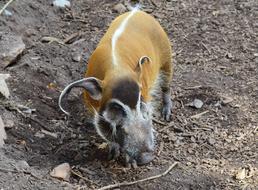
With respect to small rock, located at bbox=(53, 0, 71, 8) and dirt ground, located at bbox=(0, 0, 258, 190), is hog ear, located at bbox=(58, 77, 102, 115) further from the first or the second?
small rock, located at bbox=(53, 0, 71, 8)

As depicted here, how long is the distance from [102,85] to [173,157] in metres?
0.77

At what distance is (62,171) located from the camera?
4180 mm

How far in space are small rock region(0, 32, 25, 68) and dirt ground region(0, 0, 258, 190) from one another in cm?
7

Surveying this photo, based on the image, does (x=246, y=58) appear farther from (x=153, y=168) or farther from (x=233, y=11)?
(x=153, y=168)

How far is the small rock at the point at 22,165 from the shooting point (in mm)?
3969

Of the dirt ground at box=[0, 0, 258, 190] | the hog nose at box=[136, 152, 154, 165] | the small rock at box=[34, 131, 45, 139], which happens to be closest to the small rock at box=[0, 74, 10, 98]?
the dirt ground at box=[0, 0, 258, 190]

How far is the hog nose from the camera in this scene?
4324mm

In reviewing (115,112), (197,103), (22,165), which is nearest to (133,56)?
(115,112)

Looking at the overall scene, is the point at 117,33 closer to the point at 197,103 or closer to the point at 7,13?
the point at 197,103

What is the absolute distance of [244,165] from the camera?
455cm

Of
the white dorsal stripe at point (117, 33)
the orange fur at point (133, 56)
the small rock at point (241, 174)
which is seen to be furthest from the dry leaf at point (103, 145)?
the small rock at point (241, 174)

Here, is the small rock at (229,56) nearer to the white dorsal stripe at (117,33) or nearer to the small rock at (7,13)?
the white dorsal stripe at (117,33)

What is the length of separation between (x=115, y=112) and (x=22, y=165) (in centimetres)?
68

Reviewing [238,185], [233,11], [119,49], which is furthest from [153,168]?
[233,11]
